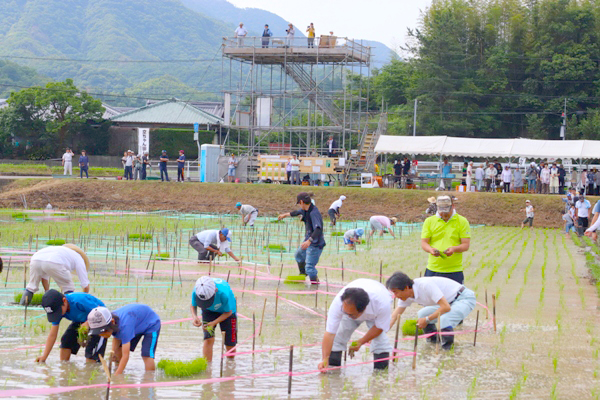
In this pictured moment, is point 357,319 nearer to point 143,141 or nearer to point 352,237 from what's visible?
point 352,237

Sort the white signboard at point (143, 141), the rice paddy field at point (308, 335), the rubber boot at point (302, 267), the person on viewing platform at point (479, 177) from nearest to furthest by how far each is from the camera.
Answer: the rice paddy field at point (308, 335) → the rubber boot at point (302, 267) → the person on viewing platform at point (479, 177) → the white signboard at point (143, 141)

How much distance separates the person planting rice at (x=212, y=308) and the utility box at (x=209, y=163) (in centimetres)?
2407

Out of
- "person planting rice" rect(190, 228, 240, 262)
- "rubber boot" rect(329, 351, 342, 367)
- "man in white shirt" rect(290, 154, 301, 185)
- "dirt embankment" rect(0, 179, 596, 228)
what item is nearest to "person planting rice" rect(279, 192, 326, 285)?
"person planting rice" rect(190, 228, 240, 262)

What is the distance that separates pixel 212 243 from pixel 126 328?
5423 millimetres

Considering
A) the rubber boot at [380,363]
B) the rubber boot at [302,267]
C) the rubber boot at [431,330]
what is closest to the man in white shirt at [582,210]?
the rubber boot at [302,267]

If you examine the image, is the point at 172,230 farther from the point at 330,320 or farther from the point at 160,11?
the point at 160,11

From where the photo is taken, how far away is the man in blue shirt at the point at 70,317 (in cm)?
633

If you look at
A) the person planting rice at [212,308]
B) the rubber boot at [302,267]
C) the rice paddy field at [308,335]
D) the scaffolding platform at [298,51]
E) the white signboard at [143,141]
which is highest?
the scaffolding platform at [298,51]

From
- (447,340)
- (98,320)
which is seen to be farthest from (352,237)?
(98,320)

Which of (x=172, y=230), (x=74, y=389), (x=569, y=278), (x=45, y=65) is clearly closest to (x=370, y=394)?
(x=74, y=389)

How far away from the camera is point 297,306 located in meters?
9.44

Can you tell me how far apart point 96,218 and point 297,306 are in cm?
1387

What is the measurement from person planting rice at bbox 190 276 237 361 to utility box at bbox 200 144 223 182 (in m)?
24.1

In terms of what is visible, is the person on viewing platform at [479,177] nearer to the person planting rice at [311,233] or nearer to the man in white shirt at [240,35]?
the man in white shirt at [240,35]
